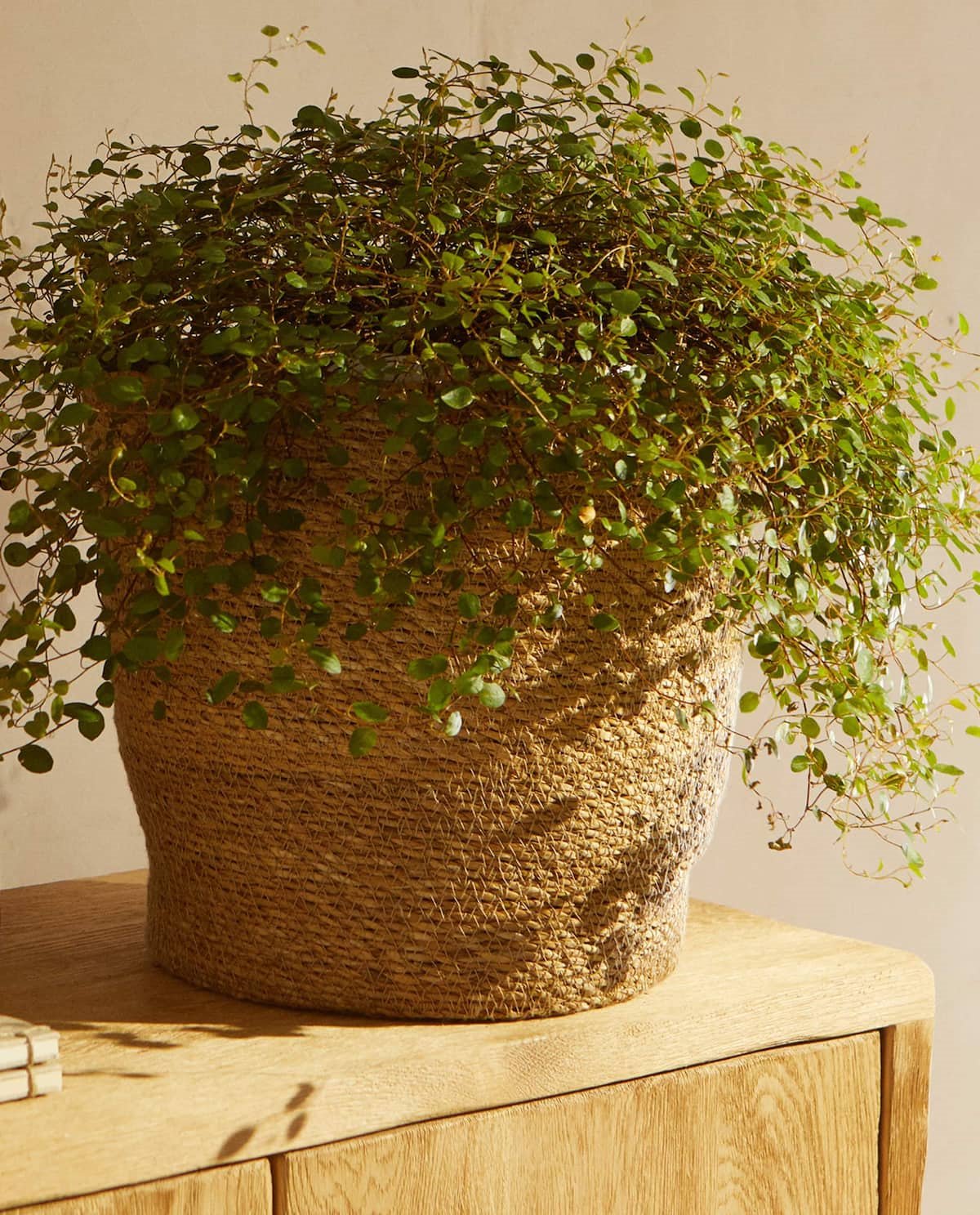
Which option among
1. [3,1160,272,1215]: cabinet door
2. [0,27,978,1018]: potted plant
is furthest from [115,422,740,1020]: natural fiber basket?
[3,1160,272,1215]: cabinet door

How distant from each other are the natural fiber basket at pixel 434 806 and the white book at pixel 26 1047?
0.14 metres

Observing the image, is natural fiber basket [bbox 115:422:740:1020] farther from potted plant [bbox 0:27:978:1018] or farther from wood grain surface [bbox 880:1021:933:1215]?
wood grain surface [bbox 880:1021:933:1215]

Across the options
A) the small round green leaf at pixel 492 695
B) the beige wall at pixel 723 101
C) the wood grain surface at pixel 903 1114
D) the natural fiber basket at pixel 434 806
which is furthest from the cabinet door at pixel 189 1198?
the beige wall at pixel 723 101

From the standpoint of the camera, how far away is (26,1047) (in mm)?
622

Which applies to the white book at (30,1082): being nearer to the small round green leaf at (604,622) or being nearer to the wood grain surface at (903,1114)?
the small round green leaf at (604,622)

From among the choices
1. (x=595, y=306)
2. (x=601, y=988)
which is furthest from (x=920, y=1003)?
(x=595, y=306)

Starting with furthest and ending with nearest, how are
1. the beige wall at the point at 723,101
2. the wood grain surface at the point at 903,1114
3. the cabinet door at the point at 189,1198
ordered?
the beige wall at the point at 723,101, the wood grain surface at the point at 903,1114, the cabinet door at the point at 189,1198

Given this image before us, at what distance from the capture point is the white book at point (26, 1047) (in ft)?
2.02

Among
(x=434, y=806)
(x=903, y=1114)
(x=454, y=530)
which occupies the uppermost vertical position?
(x=454, y=530)

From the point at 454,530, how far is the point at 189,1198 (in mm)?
344

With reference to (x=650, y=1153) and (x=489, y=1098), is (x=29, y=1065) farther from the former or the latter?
(x=650, y=1153)

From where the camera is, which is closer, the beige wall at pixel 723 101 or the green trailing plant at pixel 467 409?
the green trailing plant at pixel 467 409

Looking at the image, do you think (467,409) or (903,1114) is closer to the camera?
(467,409)

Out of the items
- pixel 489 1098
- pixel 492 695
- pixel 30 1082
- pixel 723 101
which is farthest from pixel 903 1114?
pixel 723 101
